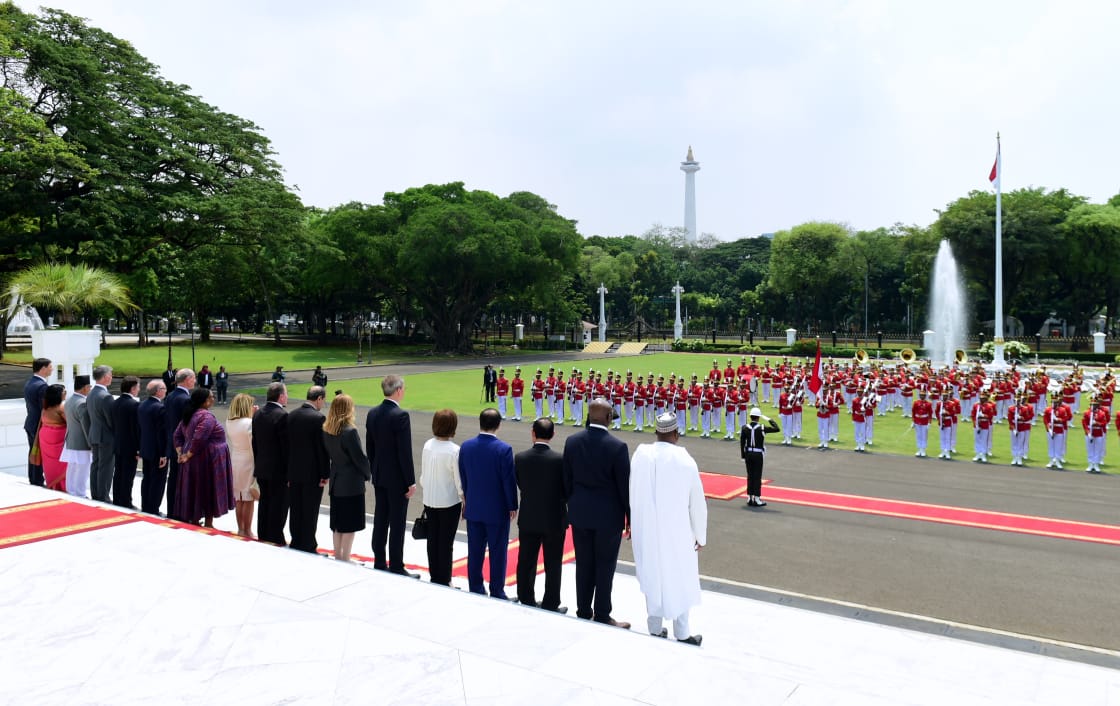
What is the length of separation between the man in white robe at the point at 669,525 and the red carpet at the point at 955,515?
6586 millimetres

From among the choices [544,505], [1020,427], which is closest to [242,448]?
[544,505]

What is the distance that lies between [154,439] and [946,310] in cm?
4911

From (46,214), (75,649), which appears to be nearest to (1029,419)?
(75,649)

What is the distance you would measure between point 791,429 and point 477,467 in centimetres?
1318

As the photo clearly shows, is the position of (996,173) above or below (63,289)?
above

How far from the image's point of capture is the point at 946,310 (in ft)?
157

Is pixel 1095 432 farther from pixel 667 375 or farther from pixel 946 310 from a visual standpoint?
pixel 946 310

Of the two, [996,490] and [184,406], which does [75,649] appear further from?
[996,490]

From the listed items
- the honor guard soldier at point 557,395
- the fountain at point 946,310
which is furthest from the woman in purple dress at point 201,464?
the fountain at point 946,310

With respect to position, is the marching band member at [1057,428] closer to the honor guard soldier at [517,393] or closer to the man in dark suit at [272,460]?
the honor guard soldier at [517,393]

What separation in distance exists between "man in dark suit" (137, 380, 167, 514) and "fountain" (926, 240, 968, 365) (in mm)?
38089

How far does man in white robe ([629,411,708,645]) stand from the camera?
554cm

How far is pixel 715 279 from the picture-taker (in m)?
85.0

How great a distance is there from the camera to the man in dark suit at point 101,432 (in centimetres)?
893
